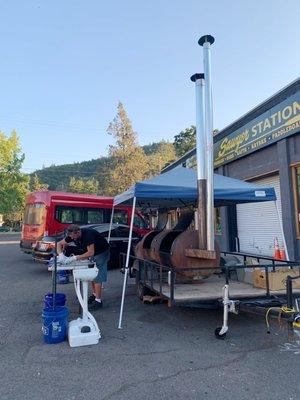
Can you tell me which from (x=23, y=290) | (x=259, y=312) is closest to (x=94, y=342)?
(x=259, y=312)

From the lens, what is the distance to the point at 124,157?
4159 centimetres

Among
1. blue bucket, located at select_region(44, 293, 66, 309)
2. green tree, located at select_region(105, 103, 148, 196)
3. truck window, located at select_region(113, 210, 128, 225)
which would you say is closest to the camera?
blue bucket, located at select_region(44, 293, 66, 309)

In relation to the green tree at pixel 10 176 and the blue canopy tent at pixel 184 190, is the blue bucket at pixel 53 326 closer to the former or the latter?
the blue canopy tent at pixel 184 190

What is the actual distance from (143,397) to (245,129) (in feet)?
40.2

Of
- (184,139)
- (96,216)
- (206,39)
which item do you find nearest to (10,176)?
(184,139)

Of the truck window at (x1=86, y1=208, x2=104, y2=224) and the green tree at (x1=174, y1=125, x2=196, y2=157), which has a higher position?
the green tree at (x1=174, y1=125, x2=196, y2=157)

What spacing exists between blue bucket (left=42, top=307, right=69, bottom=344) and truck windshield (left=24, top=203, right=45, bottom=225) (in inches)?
368

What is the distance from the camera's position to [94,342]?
5.04 metres

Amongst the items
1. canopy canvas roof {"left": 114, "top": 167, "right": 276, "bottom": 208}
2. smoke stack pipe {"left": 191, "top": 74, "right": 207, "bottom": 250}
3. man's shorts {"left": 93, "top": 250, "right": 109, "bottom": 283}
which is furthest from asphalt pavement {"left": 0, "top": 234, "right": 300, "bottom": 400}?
canopy canvas roof {"left": 114, "top": 167, "right": 276, "bottom": 208}

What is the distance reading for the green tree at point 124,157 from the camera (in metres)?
41.1

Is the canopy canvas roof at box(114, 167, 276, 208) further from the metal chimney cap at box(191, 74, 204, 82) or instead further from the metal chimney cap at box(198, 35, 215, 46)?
the metal chimney cap at box(198, 35, 215, 46)

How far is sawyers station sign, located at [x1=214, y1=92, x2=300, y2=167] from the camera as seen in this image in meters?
11.2

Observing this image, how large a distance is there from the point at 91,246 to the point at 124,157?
117 feet

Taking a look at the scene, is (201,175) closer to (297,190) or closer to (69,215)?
(297,190)
